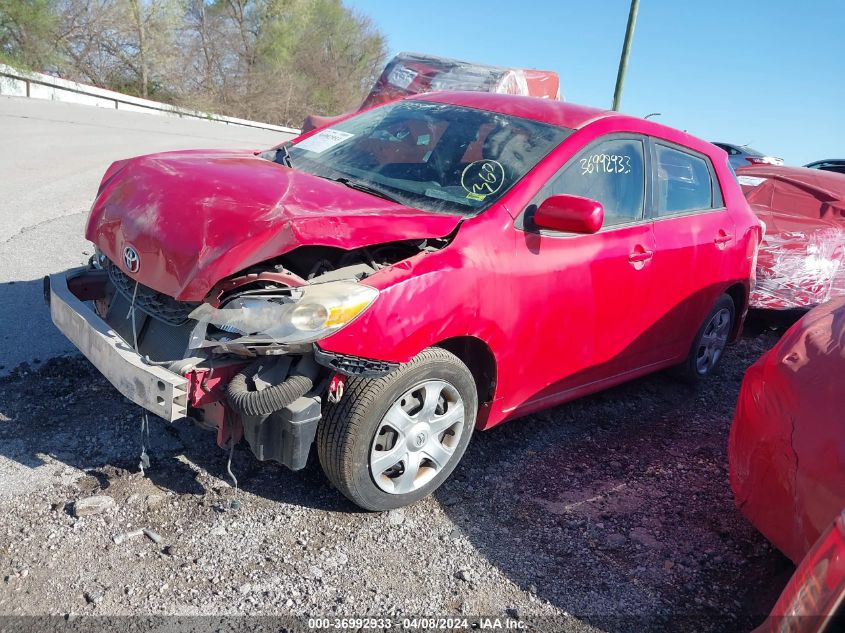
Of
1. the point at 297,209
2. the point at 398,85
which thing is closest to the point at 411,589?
the point at 297,209

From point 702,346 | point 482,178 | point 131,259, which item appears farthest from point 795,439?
point 131,259

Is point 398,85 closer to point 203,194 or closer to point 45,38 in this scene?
point 203,194

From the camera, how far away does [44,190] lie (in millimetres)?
7703

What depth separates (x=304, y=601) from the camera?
2.49m

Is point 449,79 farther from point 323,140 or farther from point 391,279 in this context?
point 391,279

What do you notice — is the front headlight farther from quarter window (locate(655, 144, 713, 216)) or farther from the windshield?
quarter window (locate(655, 144, 713, 216))

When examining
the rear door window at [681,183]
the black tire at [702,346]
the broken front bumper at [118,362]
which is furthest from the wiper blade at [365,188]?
the black tire at [702,346]

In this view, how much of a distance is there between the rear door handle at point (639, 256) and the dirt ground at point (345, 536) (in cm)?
114

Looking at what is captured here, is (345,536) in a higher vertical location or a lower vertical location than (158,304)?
lower

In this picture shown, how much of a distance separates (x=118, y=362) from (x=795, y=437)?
266cm

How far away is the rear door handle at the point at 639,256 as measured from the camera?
12.4 ft

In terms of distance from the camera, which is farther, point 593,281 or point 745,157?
point 745,157

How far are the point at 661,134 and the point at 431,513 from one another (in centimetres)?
278

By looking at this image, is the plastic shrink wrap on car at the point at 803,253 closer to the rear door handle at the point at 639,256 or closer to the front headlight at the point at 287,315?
the rear door handle at the point at 639,256
